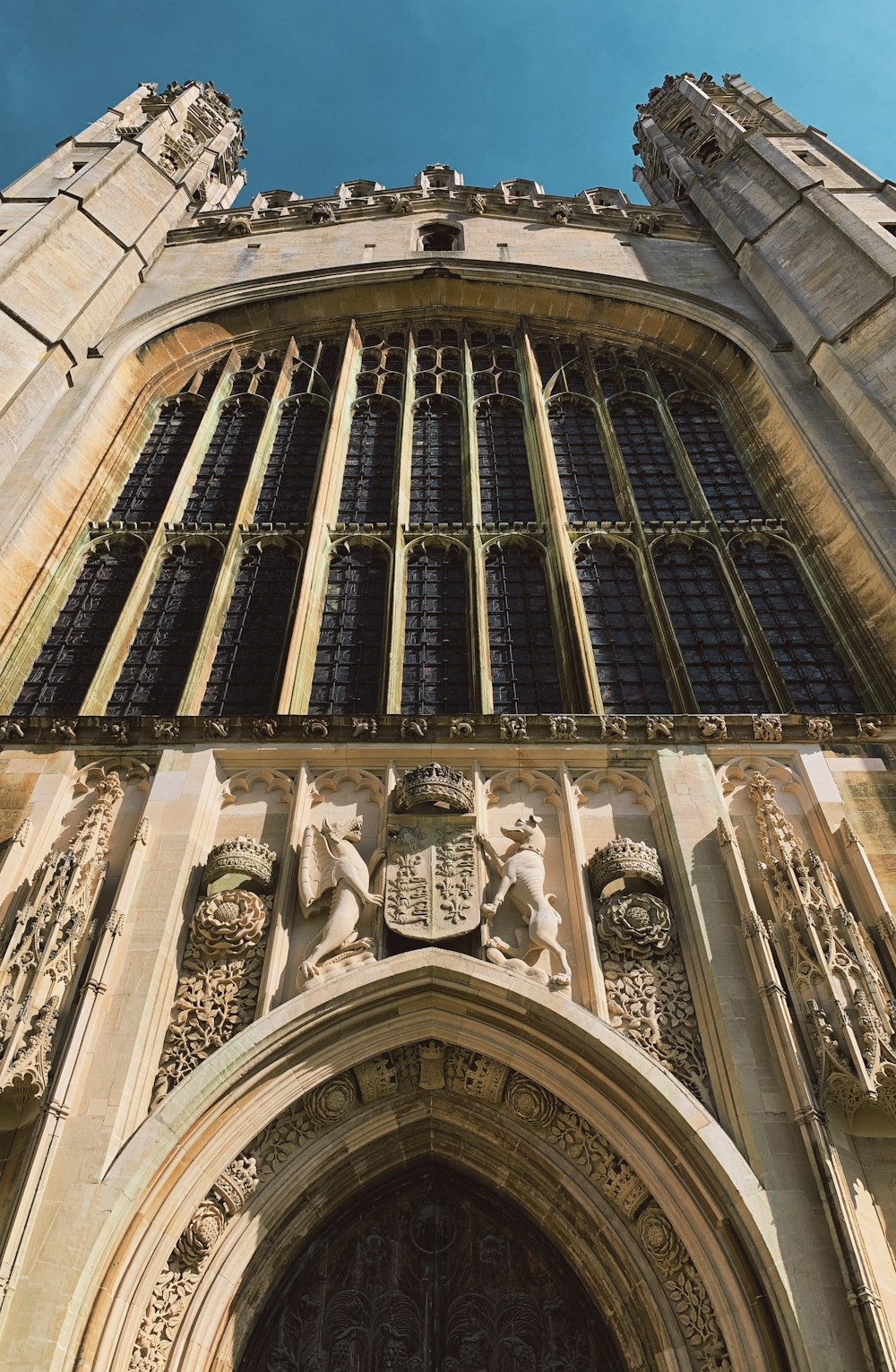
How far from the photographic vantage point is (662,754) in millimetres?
8727

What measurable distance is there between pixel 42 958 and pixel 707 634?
7.64 metres

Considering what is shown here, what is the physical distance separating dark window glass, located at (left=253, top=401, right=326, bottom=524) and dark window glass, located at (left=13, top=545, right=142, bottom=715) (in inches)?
76.7

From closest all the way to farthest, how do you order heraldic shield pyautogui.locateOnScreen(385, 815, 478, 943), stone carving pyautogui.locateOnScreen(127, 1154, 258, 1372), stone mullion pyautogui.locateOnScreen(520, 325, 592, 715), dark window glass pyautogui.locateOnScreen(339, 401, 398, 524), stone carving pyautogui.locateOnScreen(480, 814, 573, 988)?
stone carving pyautogui.locateOnScreen(127, 1154, 258, 1372)
stone carving pyautogui.locateOnScreen(480, 814, 573, 988)
heraldic shield pyautogui.locateOnScreen(385, 815, 478, 943)
stone mullion pyautogui.locateOnScreen(520, 325, 592, 715)
dark window glass pyautogui.locateOnScreen(339, 401, 398, 524)

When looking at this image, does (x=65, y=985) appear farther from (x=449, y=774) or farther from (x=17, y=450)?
(x=17, y=450)

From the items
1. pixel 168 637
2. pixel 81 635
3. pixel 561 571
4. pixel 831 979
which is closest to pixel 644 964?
pixel 831 979

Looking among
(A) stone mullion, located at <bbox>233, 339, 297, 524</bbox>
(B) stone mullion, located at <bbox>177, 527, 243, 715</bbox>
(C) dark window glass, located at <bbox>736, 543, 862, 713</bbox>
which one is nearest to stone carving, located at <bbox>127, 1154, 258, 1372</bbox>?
(B) stone mullion, located at <bbox>177, 527, 243, 715</bbox>

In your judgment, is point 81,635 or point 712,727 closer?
point 712,727

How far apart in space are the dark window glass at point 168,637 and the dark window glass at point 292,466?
1246 millimetres

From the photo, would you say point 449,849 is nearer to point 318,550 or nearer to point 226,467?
point 318,550

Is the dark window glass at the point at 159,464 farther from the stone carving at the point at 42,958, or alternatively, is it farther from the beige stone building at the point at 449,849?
the stone carving at the point at 42,958

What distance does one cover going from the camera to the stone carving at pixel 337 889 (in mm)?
7211

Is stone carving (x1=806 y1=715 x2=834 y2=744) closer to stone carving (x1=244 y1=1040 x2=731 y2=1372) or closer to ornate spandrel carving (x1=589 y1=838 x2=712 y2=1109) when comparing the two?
ornate spandrel carving (x1=589 y1=838 x2=712 y2=1109)

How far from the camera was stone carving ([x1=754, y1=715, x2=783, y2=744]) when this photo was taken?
890cm

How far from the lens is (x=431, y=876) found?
7699 mm
